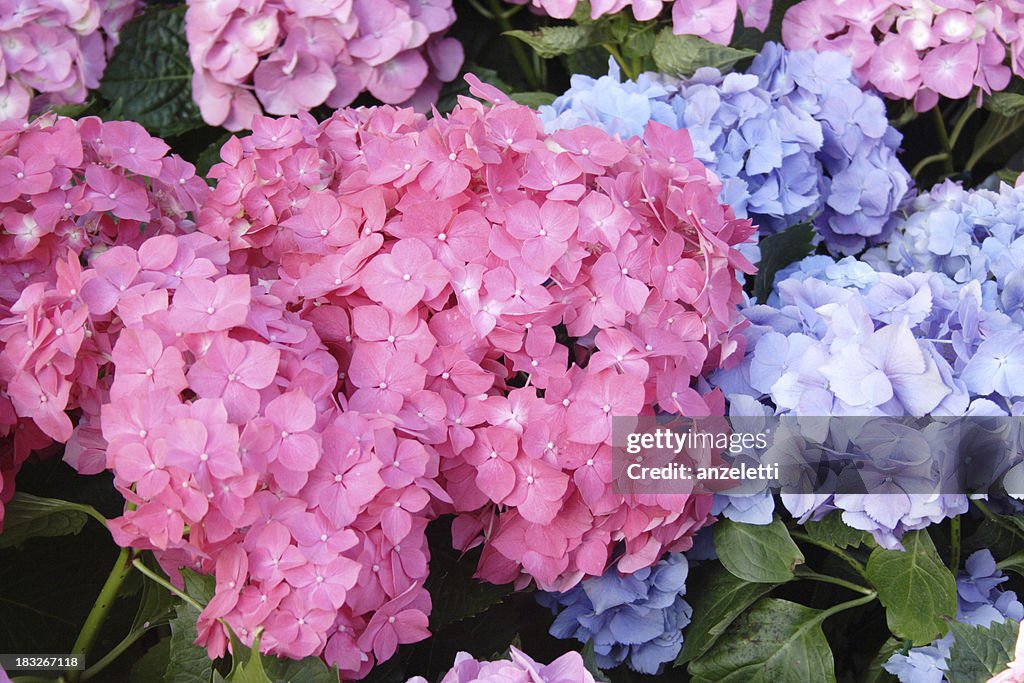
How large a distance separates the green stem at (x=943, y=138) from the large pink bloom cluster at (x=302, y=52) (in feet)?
1.93

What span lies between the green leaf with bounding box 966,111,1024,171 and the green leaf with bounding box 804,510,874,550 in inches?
24.2

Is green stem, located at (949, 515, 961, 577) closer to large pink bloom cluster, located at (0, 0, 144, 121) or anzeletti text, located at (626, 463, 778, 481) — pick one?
anzeletti text, located at (626, 463, 778, 481)

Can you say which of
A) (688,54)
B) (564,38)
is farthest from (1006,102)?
(564,38)

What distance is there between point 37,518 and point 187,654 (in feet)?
0.54

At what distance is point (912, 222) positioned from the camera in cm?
107

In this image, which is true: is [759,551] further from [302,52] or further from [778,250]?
[302,52]

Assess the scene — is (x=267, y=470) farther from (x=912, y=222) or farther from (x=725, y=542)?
(x=912, y=222)

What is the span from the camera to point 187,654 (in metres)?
0.76

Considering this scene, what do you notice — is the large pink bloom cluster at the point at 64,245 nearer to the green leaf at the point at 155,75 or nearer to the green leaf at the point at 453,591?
the green leaf at the point at 453,591

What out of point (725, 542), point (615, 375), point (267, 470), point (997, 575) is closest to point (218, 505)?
point (267, 470)

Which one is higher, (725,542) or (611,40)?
(611,40)

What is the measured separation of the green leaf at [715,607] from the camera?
87 cm

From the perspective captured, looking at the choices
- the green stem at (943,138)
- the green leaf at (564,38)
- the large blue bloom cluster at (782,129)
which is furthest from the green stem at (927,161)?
the green leaf at (564,38)

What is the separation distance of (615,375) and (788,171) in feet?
1.38
